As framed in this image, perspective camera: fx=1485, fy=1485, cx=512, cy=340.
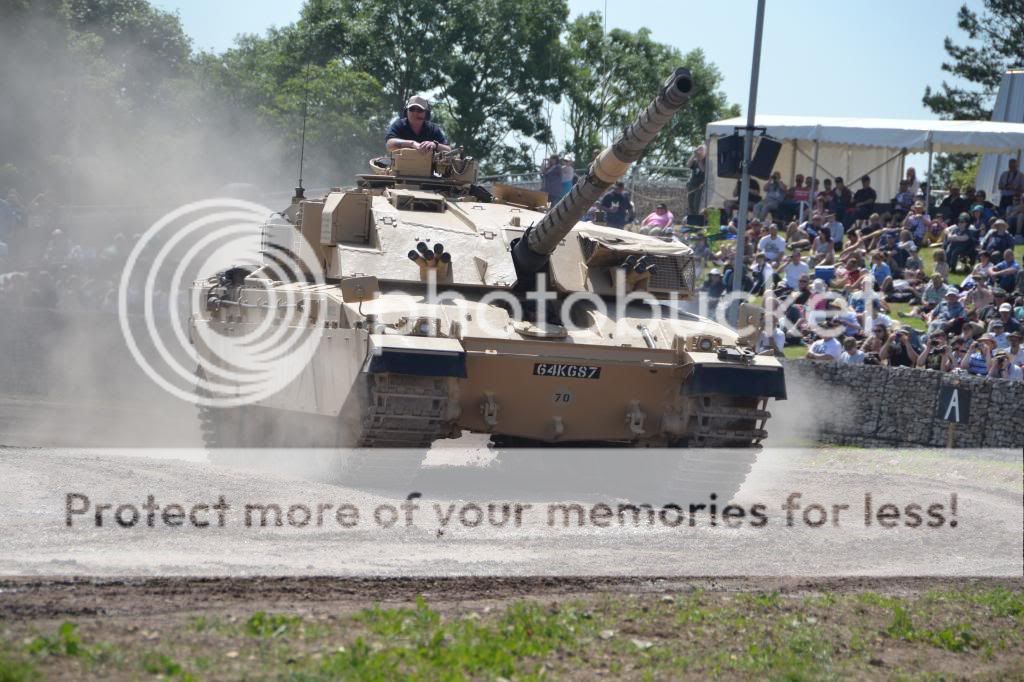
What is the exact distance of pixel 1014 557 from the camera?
1241 cm

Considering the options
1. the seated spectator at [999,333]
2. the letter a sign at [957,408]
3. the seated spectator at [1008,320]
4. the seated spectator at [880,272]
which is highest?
the seated spectator at [880,272]

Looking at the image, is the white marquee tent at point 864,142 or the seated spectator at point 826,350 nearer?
the seated spectator at point 826,350

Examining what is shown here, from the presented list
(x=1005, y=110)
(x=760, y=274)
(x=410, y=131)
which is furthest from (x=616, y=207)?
(x=1005, y=110)

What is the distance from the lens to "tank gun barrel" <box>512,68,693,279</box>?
40.0ft

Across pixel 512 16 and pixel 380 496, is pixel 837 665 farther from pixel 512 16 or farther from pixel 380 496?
pixel 512 16

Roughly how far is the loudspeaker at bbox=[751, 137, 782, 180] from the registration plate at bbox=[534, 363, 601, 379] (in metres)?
7.17

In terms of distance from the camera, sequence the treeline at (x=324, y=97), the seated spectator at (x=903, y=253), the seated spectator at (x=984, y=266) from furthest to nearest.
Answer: the treeline at (x=324, y=97)
the seated spectator at (x=903, y=253)
the seated spectator at (x=984, y=266)

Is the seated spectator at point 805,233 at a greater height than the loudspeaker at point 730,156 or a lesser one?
lesser

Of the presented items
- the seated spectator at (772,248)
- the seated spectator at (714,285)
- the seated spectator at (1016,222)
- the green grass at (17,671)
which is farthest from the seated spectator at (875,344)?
the green grass at (17,671)

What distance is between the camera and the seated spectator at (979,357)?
2005 cm

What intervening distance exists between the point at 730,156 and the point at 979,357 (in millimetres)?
4428

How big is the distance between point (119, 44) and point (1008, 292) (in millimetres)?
43157

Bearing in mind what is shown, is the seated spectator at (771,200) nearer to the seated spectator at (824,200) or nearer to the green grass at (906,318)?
the seated spectator at (824,200)

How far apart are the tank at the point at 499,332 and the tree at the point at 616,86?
2834cm
